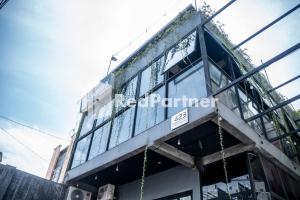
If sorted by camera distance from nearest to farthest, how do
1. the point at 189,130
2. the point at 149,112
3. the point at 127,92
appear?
the point at 189,130 < the point at 149,112 < the point at 127,92

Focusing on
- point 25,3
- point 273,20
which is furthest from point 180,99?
point 25,3

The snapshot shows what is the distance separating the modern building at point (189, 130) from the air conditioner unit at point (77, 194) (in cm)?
18

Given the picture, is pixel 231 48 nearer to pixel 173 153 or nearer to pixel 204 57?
pixel 204 57

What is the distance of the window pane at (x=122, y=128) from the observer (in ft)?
23.6

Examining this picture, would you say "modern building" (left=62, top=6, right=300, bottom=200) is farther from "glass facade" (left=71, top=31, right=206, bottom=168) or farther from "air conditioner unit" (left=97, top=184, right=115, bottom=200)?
"air conditioner unit" (left=97, top=184, right=115, bottom=200)

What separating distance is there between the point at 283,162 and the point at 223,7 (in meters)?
4.30

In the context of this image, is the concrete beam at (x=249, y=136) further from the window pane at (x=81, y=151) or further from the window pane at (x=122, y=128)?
the window pane at (x=81, y=151)

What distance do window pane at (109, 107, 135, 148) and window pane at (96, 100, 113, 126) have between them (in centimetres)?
77

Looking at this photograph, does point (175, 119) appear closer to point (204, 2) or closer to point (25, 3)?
point (204, 2)

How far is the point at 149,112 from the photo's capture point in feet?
22.3

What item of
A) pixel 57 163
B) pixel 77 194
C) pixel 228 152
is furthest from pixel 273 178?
pixel 57 163

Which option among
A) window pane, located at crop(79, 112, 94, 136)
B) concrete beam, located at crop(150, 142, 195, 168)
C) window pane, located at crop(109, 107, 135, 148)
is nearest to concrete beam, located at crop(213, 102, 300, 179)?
concrete beam, located at crop(150, 142, 195, 168)

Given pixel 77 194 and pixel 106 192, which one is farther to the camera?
pixel 77 194

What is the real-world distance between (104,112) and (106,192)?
9.11 feet
